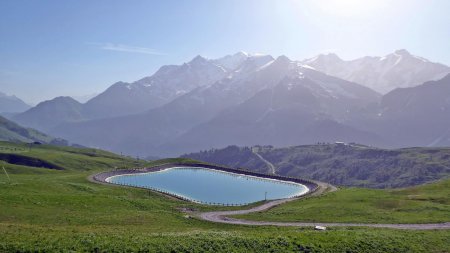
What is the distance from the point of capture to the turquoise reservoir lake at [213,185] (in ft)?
424

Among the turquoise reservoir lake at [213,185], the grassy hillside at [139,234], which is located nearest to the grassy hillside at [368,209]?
the grassy hillside at [139,234]

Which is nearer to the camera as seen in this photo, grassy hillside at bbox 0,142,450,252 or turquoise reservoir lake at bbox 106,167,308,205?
grassy hillside at bbox 0,142,450,252

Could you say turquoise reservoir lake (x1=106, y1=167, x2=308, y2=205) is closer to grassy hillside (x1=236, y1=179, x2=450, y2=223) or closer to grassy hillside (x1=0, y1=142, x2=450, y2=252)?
grassy hillside (x1=236, y1=179, x2=450, y2=223)

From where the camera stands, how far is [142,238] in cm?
4722

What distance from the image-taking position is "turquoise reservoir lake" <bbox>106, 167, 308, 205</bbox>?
129375 millimetres

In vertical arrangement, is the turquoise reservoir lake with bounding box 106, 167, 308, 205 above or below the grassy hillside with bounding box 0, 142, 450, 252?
above

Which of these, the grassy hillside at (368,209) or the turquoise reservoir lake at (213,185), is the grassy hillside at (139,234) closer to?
the grassy hillside at (368,209)

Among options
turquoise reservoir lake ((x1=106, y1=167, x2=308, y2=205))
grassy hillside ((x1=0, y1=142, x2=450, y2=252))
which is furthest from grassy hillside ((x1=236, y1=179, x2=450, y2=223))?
turquoise reservoir lake ((x1=106, y1=167, x2=308, y2=205))

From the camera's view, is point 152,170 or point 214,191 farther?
point 152,170

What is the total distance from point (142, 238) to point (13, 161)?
174 metres

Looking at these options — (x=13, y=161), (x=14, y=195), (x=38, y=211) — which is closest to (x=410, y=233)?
(x=38, y=211)

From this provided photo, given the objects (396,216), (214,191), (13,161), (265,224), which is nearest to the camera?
(265,224)

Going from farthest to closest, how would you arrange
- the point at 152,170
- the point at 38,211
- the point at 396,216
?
the point at 152,170 → the point at 396,216 → the point at 38,211

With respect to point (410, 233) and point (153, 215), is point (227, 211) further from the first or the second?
point (410, 233)
